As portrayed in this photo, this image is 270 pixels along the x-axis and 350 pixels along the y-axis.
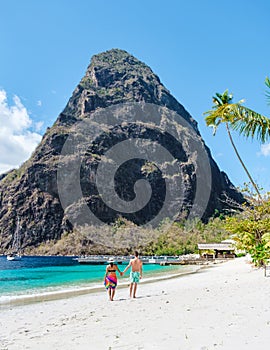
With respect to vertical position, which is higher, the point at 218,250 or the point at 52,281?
the point at 218,250

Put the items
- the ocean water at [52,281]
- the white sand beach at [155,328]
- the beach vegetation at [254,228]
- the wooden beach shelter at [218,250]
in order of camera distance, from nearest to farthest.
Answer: the white sand beach at [155,328] < the beach vegetation at [254,228] < the ocean water at [52,281] < the wooden beach shelter at [218,250]

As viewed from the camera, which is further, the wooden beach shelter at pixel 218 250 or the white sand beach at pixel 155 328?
the wooden beach shelter at pixel 218 250

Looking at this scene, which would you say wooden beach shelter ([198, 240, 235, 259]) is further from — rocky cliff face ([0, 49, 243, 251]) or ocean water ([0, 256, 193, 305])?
rocky cliff face ([0, 49, 243, 251])

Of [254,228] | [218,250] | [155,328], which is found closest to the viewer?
[155,328]

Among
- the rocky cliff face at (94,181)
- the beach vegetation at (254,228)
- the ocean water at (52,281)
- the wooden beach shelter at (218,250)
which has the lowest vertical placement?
the ocean water at (52,281)

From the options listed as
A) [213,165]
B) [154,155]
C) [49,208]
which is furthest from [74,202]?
[213,165]

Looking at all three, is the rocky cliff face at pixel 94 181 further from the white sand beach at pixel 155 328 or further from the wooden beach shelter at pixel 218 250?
the white sand beach at pixel 155 328

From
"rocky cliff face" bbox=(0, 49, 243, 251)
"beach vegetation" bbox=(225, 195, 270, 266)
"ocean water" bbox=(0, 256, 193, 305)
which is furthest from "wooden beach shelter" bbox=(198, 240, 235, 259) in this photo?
"rocky cliff face" bbox=(0, 49, 243, 251)

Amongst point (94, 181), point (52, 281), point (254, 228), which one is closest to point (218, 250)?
point (52, 281)

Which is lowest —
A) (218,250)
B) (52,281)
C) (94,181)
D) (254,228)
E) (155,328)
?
(52,281)

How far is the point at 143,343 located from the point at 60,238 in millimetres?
141786

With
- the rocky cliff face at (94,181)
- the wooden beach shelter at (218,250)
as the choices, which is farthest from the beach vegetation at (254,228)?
the rocky cliff face at (94,181)

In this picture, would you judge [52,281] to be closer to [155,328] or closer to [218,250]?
[155,328]

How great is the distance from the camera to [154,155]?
183125 millimetres
